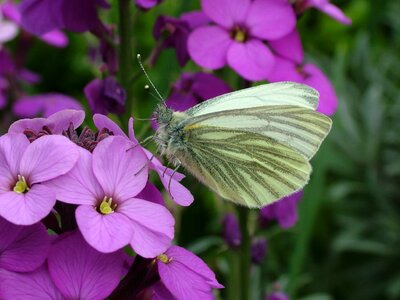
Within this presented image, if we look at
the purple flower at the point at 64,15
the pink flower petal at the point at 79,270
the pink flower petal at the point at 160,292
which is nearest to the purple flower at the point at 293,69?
the purple flower at the point at 64,15

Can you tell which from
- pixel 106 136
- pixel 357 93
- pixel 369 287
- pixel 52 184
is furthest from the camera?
pixel 357 93

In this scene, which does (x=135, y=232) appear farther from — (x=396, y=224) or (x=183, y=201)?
(x=396, y=224)

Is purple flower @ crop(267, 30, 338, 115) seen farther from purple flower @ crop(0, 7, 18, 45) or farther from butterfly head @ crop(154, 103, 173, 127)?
purple flower @ crop(0, 7, 18, 45)

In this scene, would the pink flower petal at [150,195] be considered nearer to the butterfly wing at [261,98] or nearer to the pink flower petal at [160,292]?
the pink flower petal at [160,292]

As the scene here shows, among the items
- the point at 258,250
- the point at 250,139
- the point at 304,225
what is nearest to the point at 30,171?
the point at 250,139

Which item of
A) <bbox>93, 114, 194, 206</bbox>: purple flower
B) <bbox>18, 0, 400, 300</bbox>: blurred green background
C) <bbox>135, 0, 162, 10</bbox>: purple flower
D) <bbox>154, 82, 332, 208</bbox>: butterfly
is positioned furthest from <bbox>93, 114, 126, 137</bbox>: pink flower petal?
<bbox>18, 0, 400, 300</bbox>: blurred green background

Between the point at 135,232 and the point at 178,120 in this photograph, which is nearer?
the point at 135,232

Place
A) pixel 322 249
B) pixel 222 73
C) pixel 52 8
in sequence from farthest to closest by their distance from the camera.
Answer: pixel 322 249, pixel 222 73, pixel 52 8

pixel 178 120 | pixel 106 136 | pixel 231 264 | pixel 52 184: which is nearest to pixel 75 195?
pixel 52 184
